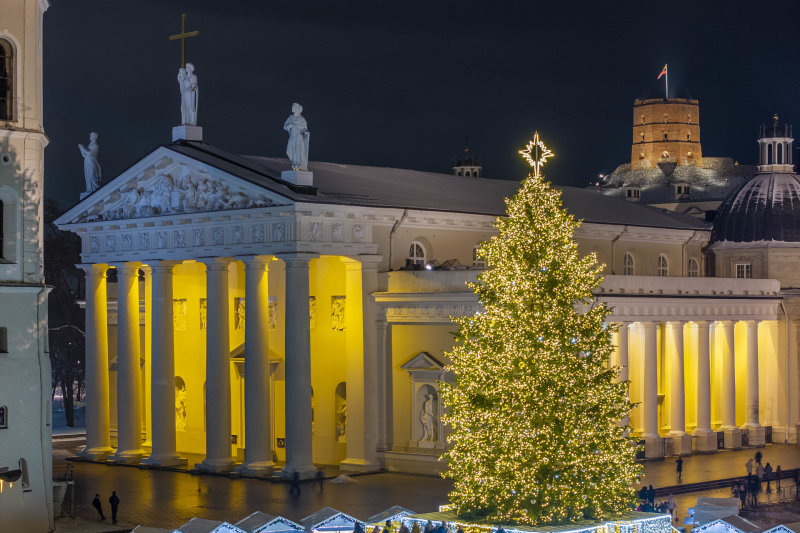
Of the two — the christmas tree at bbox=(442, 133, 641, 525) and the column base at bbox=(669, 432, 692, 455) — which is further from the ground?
the christmas tree at bbox=(442, 133, 641, 525)

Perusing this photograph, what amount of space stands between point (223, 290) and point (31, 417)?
14.7m

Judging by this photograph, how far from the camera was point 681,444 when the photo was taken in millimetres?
55438

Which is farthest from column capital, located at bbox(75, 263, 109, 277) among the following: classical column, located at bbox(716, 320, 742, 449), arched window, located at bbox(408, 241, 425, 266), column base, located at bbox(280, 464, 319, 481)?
classical column, located at bbox(716, 320, 742, 449)

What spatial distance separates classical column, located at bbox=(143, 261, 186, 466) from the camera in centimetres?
5281

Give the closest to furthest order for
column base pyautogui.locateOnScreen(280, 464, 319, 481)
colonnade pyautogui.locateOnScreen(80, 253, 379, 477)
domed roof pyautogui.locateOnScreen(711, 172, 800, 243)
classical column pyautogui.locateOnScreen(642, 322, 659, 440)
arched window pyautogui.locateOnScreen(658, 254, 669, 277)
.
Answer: column base pyautogui.locateOnScreen(280, 464, 319, 481), colonnade pyautogui.locateOnScreen(80, 253, 379, 477), classical column pyautogui.locateOnScreen(642, 322, 659, 440), arched window pyautogui.locateOnScreen(658, 254, 669, 277), domed roof pyautogui.locateOnScreen(711, 172, 800, 243)

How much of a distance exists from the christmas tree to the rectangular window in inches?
1352

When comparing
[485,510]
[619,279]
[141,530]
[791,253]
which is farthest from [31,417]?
[791,253]

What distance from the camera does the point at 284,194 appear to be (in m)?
47.7

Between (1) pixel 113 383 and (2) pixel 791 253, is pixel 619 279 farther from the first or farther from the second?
(1) pixel 113 383

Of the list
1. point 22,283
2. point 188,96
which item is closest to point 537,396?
point 22,283

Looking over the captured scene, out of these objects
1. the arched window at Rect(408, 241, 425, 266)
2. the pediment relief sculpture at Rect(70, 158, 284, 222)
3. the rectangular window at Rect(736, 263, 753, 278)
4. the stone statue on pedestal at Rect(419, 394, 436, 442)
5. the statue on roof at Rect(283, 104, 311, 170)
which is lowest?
the stone statue on pedestal at Rect(419, 394, 436, 442)

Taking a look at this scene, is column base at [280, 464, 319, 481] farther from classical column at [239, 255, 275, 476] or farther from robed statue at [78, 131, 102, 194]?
robed statue at [78, 131, 102, 194]

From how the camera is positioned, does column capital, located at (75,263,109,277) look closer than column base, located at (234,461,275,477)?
No

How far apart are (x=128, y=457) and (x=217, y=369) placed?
581cm
